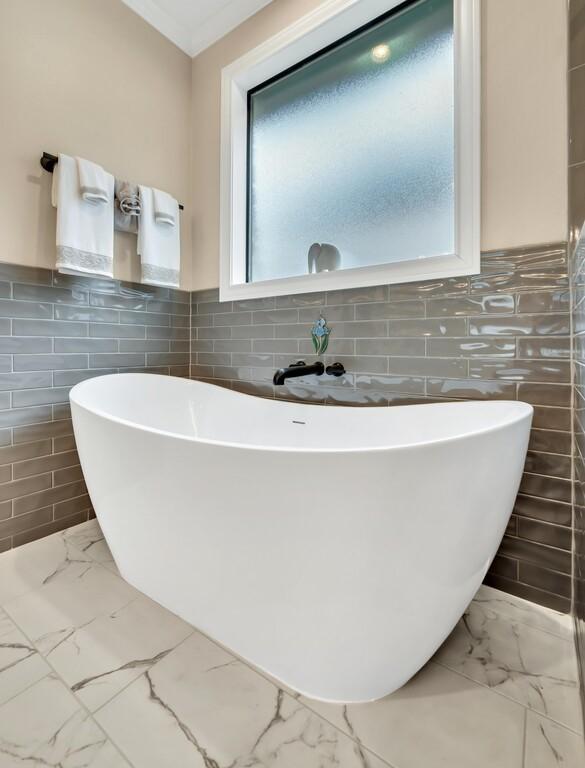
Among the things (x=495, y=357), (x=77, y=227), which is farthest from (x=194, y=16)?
(x=495, y=357)

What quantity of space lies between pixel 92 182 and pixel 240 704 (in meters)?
1.93

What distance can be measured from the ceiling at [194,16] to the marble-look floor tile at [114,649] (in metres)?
2.78

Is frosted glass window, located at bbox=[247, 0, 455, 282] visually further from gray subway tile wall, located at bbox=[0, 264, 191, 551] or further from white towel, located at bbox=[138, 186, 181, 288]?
gray subway tile wall, located at bbox=[0, 264, 191, 551]

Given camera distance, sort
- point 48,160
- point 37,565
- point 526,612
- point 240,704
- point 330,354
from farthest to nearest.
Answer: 1. point 330,354
2. point 48,160
3. point 37,565
4. point 526,612
5. point 240,704

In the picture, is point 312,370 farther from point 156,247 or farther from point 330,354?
point 156,247

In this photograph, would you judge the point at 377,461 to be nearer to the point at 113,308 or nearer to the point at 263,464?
the point at 263,464

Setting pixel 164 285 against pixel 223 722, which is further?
pixel 164 285

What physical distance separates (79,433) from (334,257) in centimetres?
133

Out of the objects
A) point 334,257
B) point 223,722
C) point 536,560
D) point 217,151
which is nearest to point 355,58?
point 217,151

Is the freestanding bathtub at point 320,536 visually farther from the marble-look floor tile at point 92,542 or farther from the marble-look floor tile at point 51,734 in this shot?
the marble-look floor tile at point 92,542

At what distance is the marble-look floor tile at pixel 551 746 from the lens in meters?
0.70

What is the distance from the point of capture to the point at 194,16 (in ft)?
6.31

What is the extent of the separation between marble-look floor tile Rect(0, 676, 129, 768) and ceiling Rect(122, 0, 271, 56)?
9.38 ft

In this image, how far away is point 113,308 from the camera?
1792 mm
